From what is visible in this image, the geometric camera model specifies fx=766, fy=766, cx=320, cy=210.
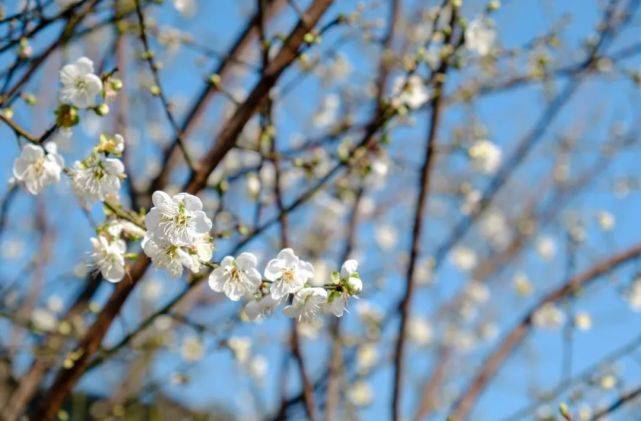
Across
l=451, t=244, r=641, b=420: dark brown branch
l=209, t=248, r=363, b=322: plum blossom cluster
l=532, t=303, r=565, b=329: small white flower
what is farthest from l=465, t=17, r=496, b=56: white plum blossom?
l=532, t=303, r=565, b=329: small white flower

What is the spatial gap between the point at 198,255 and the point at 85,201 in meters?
0.27

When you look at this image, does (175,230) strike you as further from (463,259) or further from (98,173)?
(463,259)

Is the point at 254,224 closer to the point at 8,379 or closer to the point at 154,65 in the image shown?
the point at 154,65

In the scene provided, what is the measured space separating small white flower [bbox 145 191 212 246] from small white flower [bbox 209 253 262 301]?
0.10 metres

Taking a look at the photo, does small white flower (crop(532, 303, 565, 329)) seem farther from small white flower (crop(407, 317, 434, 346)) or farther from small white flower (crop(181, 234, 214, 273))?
small white flower (crop(181, 234, 214, 273))

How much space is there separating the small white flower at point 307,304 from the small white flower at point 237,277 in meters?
0.08

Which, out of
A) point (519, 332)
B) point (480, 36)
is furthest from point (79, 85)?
point (519, 332)

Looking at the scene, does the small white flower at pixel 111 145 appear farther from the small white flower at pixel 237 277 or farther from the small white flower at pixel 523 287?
the small white flower at pixel 523 287

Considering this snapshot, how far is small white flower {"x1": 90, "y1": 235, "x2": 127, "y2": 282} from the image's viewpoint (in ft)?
5.20

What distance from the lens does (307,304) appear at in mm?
1425

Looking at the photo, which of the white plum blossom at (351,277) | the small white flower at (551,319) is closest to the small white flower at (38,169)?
the white plum blossom at (351,277)

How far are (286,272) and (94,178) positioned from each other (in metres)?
0.42

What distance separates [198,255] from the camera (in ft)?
4.66

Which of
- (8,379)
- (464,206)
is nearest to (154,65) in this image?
(8,379)
